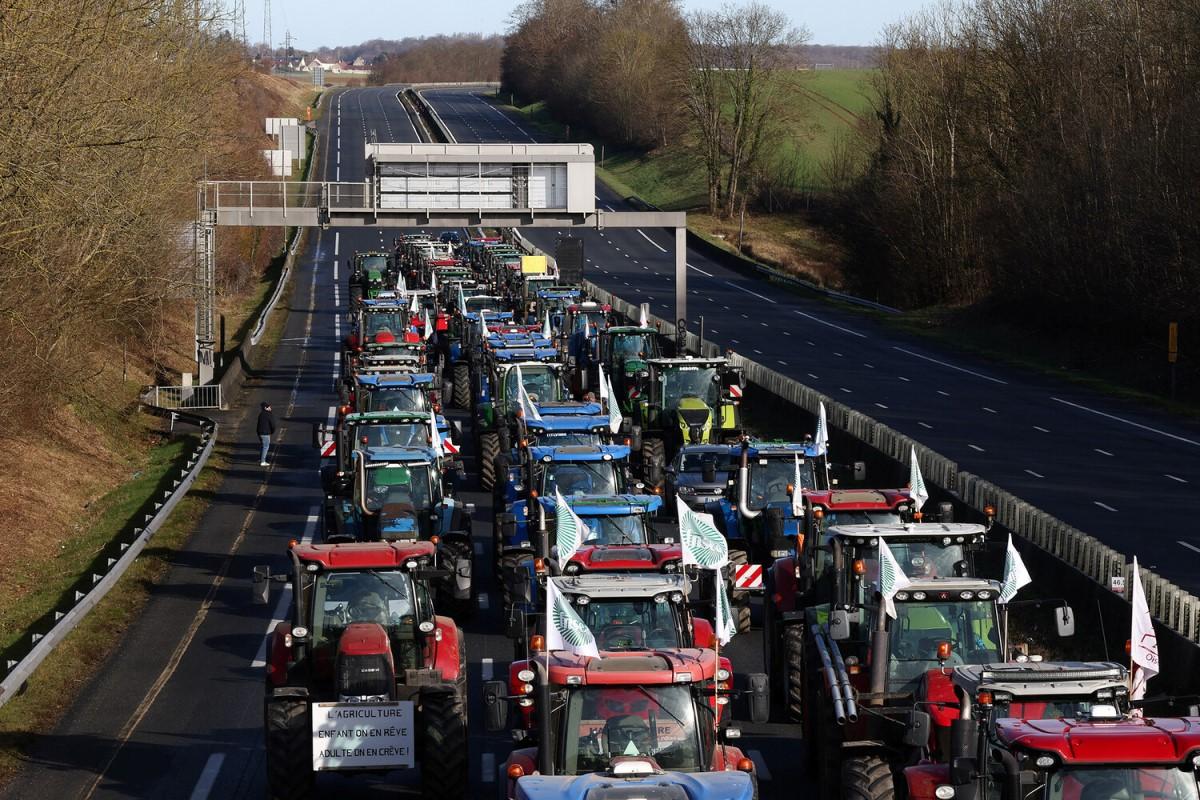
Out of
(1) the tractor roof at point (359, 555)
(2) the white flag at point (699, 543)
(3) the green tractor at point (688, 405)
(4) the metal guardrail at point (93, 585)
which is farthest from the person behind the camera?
(3) the green tractor at point (688, 405)

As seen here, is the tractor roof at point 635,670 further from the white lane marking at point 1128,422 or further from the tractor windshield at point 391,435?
the white lane marking at point 1128,422

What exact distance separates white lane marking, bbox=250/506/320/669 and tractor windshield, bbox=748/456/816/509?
6.58m

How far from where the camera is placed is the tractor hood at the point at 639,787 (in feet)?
37.8

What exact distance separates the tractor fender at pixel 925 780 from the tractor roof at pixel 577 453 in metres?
13.5

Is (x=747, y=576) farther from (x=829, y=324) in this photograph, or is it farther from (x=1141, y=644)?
(x=829, y=324)

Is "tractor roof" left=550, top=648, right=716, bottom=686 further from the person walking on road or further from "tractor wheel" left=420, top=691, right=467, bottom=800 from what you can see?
the person walking on road

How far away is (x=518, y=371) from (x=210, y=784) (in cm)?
1700

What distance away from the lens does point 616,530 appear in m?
22.4

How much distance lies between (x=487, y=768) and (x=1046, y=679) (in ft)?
24.1

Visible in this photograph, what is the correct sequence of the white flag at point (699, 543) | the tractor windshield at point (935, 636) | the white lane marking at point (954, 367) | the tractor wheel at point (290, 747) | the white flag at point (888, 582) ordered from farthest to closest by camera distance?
the white lane marking at point (954, 367), the white flag at point (699, 543), the tractor wheel at point (290, 747), the tractor windshield at point (935, 636), the white flag at point (888, 582)

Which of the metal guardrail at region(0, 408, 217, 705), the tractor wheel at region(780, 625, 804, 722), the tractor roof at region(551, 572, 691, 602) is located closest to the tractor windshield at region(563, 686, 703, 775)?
the tractor roof at region(551, 572, 691, 602)

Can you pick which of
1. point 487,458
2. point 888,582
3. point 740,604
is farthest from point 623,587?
point 487,458

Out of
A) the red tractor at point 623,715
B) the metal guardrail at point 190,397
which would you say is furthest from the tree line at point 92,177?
the red tractor at point 623,715

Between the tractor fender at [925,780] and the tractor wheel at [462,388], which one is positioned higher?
the tractor fender at [925,780]
